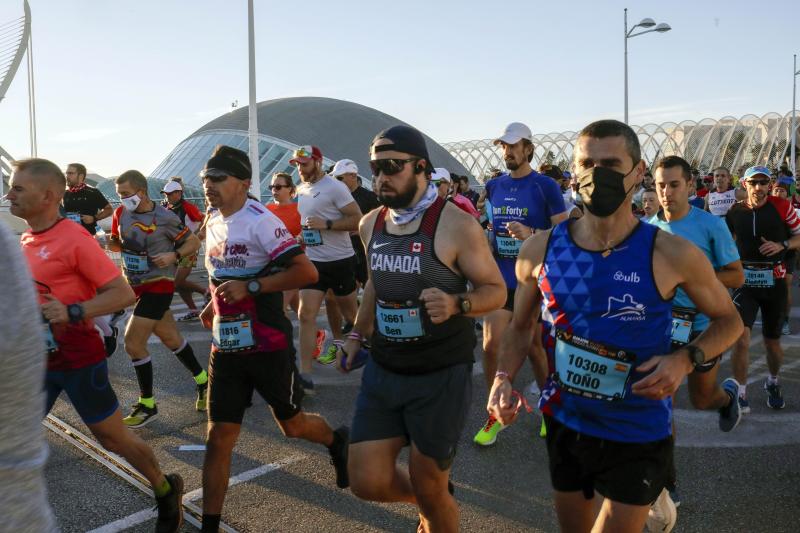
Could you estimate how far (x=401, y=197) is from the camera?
3227mm

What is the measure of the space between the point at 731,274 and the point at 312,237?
3.96 metres

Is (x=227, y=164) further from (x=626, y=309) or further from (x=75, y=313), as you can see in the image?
(x=626, y=309)

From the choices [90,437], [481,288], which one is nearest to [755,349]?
[481,288]

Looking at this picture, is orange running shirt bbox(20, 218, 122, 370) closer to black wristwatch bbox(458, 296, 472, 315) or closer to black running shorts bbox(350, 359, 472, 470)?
black running shorts bbox(350, 359, 472, 470)

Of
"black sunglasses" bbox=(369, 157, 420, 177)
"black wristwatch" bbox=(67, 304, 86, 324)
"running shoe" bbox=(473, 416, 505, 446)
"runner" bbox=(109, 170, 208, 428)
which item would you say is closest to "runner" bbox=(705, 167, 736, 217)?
"running shoe" bbox=(473, 416, 505, 446)

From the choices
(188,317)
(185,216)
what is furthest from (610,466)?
(188,317)

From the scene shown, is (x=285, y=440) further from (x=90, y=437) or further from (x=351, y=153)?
(x=351, y=153)

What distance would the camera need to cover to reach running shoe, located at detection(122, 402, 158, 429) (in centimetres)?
548

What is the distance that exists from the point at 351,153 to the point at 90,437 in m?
52.0

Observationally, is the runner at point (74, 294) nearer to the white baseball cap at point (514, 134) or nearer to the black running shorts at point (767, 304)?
the white baseball cap at point (514, 134)

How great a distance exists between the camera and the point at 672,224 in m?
4.52

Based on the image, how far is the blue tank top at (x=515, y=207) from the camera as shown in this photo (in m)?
5.61

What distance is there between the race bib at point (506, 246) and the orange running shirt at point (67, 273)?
10.1 ft

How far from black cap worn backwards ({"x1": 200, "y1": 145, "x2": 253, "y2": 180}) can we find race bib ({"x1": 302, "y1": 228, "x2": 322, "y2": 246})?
3.17 meters
